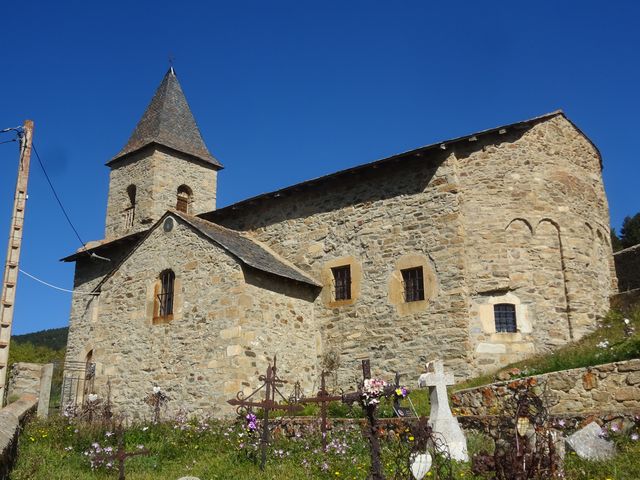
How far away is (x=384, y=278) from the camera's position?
52.2ft

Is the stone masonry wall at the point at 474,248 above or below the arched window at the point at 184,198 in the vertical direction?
below

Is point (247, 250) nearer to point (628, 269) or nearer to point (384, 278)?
point (384, 278)

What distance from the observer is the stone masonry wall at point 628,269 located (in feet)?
60.9

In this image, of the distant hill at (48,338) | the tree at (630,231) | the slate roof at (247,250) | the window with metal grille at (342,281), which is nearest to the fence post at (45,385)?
the slate roof at (247,250)

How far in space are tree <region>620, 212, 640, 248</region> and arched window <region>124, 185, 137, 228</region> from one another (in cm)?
2356

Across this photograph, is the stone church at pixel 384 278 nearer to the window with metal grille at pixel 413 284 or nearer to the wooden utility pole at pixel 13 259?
the window with metal grille at pixel 413 284

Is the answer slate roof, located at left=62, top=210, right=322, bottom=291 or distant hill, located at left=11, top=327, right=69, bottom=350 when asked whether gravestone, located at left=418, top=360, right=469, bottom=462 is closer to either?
slate roof, located at left=62, top=210, right=322, bottom=291

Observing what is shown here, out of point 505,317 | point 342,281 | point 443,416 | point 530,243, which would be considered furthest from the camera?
point 342,281

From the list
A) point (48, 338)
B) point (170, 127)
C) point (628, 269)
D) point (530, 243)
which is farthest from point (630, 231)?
point (48, 338)

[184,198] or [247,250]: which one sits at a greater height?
[184,198]

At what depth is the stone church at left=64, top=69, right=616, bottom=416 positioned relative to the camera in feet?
47.6

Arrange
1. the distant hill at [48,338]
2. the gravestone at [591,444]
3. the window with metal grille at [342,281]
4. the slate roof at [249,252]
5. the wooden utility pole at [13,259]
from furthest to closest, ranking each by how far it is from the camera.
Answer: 1. the distant hill at [48,338]
2. the window with metal grille at [342,281]
3. the slate roof at [249,252]
4. the wooden utility pole at [13,259]
5. the gravestone at [591,444]

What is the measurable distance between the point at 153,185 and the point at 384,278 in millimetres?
12869

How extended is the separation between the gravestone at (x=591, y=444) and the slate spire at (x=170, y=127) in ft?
70.1
